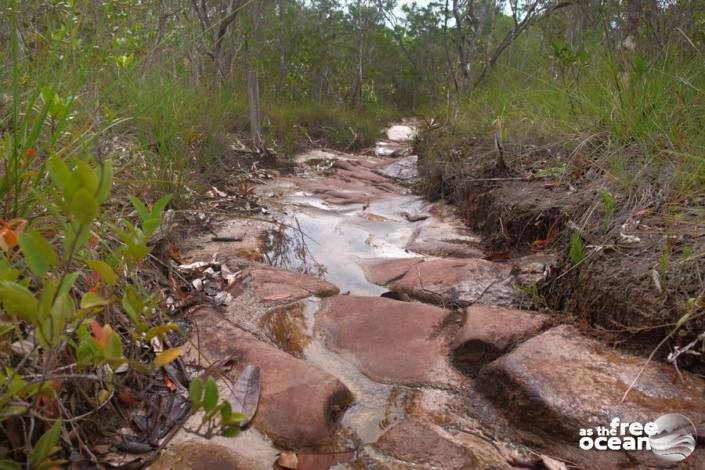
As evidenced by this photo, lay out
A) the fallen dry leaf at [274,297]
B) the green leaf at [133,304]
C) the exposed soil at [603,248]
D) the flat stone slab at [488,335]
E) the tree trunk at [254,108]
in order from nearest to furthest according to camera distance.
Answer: the green leaf at [133,304], the exposed soil at [603,248], the flat stone slab at [488,335], the fallen dry leaf at [274,297], the tree trunk at [254,108]

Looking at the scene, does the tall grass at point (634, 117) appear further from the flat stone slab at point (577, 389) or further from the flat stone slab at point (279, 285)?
the flat stone slab at point (279, 285)

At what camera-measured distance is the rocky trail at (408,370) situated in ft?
4.80

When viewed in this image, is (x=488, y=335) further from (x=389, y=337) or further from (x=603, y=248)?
(x=603, y=248)

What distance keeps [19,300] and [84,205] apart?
0.16 metres

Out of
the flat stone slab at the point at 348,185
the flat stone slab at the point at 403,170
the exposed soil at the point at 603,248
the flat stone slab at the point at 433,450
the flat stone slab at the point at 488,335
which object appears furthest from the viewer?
the flat stone slab at the point at 403,170

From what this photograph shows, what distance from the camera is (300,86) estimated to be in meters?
12.3

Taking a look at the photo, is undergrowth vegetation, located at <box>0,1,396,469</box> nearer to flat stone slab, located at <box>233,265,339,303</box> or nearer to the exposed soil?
flat stone slab, located at <box>233,265,339,303</box>

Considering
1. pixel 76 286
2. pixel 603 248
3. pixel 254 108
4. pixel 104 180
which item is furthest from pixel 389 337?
pixel 254 108

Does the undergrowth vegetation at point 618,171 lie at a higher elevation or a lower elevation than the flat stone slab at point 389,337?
higher

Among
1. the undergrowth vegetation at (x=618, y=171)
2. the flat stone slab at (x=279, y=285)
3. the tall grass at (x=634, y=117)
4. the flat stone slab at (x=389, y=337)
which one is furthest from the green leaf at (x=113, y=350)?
the tall grass at (x=634, y=117)

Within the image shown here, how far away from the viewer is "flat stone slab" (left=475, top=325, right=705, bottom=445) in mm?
1561

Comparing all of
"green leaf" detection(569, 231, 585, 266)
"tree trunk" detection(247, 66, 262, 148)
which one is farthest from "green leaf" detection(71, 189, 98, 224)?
"tree trunk" detection(247, 66, 262, 148)

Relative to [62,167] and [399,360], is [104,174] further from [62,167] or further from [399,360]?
[399,360]

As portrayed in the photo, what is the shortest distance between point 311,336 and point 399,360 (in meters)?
0.37
